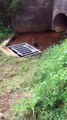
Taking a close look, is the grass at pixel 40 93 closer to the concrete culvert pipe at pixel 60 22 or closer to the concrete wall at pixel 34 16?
the concrete wall at pixel 34 16

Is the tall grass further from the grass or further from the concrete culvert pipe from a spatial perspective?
the concrete culvert pipe

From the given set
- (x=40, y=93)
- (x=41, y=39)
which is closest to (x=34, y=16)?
(x=41, y=39)

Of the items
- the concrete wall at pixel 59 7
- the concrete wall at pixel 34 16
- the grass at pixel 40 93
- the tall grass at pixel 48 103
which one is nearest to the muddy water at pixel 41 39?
the concrete wall at pixel 34 16

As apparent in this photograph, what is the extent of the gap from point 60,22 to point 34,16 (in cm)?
118

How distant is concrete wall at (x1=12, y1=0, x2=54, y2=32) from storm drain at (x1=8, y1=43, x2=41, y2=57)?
3.92 feet

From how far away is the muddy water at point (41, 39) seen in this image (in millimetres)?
8109

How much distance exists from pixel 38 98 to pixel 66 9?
5.50 metres

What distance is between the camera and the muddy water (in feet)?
26.6

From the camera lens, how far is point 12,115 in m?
3.98

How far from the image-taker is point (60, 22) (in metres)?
9.72

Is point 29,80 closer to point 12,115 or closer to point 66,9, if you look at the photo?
point 12,115

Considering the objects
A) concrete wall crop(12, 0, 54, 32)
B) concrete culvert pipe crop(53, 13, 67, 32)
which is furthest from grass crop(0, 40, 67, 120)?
concrete culvert pipe crop(53, 13, 67, 32)

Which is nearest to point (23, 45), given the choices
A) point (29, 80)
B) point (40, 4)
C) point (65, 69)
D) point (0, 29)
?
point (0, 29)

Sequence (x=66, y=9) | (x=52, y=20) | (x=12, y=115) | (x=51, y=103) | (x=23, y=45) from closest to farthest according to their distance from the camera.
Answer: (x=51, y=103)
(x=12, y=115)
(x=23, y=45)
(x=66, y=9)
(x=52, y=20)
